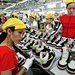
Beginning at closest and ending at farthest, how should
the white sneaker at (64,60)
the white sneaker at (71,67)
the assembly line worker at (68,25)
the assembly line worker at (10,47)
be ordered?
the assembly line worker at (10,47) < the white sneaker at (71,67) < the white sneaker at (64,60) < the assembly line worker at (68,25)

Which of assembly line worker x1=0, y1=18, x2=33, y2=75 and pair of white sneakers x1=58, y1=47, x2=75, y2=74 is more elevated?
assembly line worker x1=0, y1=18, x2=33, y2=75

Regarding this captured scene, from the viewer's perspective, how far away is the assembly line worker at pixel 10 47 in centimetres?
154

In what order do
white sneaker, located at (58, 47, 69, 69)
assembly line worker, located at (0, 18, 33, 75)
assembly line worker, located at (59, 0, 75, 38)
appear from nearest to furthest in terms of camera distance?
assembly line worker, located at (0, 18, 33, 75) < white sneaker, located at (58, 47, 69, 69) < assembly line worker, located at (59, 0, 75, 38)

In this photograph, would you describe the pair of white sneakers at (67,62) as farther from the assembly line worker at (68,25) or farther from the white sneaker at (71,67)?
the assembly line worker at (68,25)

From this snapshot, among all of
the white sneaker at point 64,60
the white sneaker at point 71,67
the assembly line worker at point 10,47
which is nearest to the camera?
the assembly line worker at point 10,47

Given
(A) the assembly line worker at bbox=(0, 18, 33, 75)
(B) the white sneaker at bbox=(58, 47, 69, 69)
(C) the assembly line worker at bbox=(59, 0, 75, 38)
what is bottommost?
(B) the white sneaker at bbox=(58, 47, 69, 69)

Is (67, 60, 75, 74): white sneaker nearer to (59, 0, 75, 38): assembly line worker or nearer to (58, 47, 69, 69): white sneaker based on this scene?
(58, 47, 69, 69): white sneaker

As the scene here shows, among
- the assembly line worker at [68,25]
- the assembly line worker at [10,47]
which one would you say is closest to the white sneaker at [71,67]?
the assembly line worker at [10,47]

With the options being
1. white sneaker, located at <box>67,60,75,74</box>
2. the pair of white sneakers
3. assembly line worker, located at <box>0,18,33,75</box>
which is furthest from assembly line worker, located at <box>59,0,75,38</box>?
assembly line worker, located at <box>0,18,33,75</box>

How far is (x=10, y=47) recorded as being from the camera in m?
1.75

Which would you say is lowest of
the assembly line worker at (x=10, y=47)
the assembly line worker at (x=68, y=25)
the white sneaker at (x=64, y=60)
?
the white sneaker at (x=64, y=60)

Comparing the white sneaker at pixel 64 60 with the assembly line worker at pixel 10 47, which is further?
the white sneaker at pixel 64 60

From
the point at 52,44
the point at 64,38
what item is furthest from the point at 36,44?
the point at 64,38

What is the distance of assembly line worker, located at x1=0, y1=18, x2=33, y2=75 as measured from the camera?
1535mm
